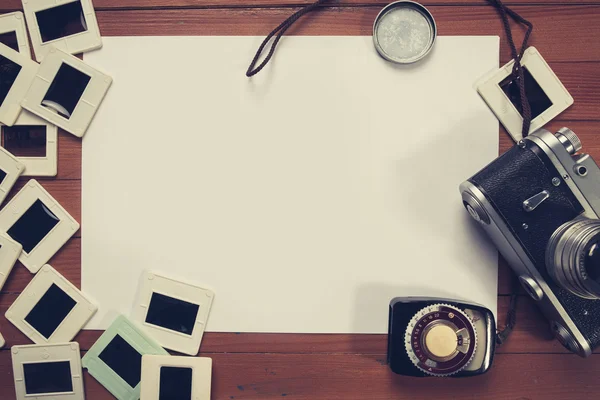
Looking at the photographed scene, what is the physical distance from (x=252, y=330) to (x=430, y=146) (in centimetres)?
34

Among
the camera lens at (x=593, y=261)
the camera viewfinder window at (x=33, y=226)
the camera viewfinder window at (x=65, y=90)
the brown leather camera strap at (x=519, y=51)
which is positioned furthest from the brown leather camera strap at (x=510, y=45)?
the camera viewfinder window at (x=33, y=226)

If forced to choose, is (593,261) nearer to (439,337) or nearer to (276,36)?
(439,337)

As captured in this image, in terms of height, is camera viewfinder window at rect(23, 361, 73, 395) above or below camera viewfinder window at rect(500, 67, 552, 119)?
below

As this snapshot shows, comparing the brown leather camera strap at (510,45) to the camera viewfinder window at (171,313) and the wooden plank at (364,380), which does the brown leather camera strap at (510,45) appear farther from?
the camera viewfinder window at (171,313)

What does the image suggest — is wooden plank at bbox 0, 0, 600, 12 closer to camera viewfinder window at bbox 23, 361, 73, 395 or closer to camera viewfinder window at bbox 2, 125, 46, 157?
camera viewfinder window at bbox 2, 125, 46, 157

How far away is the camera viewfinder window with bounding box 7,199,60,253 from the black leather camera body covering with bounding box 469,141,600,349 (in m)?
0.54

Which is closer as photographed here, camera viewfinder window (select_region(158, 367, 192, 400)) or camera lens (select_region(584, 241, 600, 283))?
camera lens (select_region(584, 241, 600, 283))

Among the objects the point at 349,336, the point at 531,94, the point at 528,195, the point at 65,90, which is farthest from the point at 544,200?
the point at 65,90

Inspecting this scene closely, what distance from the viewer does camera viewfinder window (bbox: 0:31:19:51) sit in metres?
0.62

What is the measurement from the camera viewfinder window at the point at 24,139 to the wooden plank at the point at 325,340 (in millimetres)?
193

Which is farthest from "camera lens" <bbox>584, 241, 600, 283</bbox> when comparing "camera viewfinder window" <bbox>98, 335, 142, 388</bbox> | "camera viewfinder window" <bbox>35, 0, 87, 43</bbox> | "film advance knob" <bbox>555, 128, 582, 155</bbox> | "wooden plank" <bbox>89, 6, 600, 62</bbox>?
"camera viewfinder window" <bbox>35, 0, 87, 43</bbox>

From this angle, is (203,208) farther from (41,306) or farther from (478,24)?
(478,24)

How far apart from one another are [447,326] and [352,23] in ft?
1.31

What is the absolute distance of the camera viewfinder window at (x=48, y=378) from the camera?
0.62m
